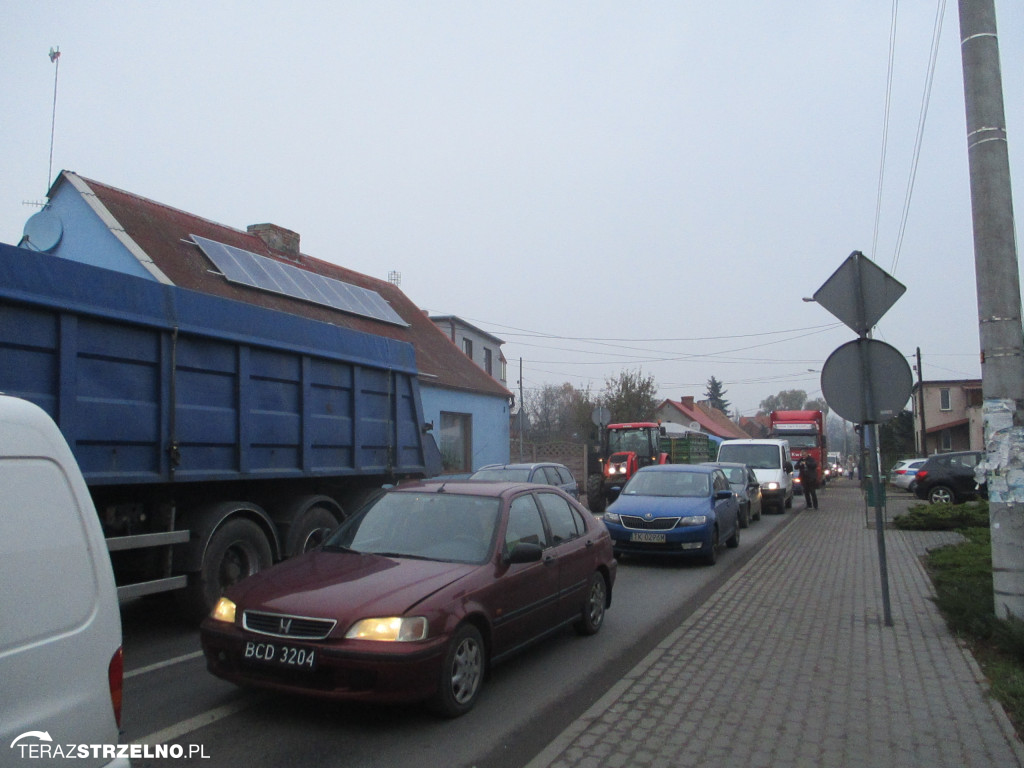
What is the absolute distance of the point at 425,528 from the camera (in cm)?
598

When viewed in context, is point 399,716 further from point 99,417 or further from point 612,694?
point 99,417

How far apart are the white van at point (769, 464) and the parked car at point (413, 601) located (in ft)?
51.4

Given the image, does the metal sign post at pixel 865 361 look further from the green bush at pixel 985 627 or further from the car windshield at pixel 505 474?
the car windshield at pixel 505 474

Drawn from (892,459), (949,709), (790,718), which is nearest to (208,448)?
(790,718)

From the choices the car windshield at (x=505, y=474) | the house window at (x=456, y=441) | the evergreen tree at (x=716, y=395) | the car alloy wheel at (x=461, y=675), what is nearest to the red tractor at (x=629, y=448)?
the house window at (x=456, y=441)

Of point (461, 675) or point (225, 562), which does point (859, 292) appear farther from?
point (225, 562)

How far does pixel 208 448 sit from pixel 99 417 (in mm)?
1183

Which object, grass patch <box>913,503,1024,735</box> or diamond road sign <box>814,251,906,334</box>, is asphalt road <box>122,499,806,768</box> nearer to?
A: grass patch <box>913,503,1024,735</box>

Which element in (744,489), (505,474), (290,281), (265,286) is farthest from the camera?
(290,281)

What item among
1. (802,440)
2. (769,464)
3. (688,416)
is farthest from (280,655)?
(688,416)

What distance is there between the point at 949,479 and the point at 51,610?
23705mm

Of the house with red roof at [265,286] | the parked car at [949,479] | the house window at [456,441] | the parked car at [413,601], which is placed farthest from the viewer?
the house window at [456,441]

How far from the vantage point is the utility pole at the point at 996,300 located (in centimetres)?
620

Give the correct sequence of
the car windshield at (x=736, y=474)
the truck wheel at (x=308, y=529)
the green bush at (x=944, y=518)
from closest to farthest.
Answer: the truck wheel at (x=308, y=529), the green bush at (x=944, y=518), the car windshield at (x=736, y=474)
